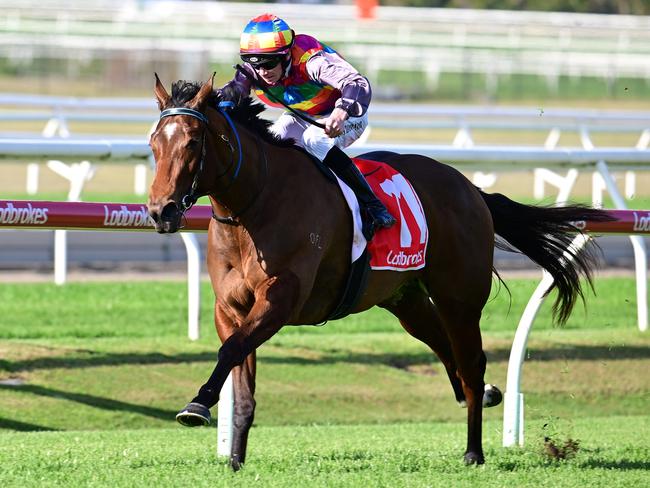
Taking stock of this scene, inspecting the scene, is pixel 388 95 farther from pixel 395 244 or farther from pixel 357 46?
pixel 395 244

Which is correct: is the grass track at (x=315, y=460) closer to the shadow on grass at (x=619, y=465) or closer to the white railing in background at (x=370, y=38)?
the shadow on grass at (x=619, y=465)

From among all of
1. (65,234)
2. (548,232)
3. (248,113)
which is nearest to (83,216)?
(248,113)

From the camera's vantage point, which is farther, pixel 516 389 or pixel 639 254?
pixel 639 254

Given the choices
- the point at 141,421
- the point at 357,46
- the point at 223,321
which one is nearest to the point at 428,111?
the point at 141,421

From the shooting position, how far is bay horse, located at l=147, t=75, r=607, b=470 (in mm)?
4754

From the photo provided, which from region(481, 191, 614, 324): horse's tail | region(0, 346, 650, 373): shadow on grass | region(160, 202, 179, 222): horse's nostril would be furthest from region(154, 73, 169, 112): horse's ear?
region(0, 346, 650, 373): shadow on grass

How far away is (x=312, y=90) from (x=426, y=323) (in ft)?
4.66

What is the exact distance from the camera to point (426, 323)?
6293mm

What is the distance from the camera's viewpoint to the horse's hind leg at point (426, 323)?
247 inches

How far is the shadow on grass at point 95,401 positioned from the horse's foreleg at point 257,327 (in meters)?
2.23

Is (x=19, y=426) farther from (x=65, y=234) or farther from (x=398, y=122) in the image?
(x=398, y=122)

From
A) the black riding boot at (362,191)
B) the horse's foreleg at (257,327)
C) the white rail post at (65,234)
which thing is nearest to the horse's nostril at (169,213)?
the horse's foreleg at (257,327)

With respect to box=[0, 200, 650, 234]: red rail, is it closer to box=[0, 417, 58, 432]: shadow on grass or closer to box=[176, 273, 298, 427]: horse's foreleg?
box=[176, 273, 298, 427]: horse's foreleg

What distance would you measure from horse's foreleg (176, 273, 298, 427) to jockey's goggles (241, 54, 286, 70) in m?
0.98
